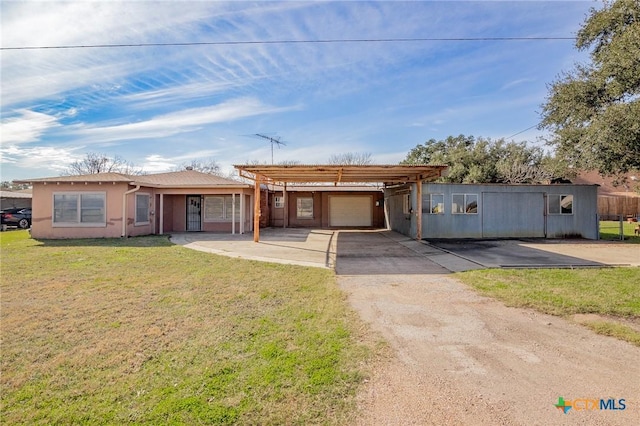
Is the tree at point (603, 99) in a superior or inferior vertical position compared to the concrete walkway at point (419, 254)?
superior

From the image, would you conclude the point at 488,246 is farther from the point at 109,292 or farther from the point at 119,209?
the point at 119,209

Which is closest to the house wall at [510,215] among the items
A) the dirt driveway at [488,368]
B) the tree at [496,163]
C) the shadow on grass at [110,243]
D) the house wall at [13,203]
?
the dirt driveway at [488,368]

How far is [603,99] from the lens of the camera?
11875mm

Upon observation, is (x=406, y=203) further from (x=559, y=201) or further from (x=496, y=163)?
(x=496, y=163)

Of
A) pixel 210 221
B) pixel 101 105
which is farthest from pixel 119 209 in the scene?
pixel 101 105

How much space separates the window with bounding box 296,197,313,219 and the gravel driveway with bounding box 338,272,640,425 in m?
15.9

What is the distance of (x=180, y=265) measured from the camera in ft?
26.0

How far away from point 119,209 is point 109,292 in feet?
30.6

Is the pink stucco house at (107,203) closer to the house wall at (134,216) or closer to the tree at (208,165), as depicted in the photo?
the house wall at (134,216)

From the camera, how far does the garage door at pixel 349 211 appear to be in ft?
68.3

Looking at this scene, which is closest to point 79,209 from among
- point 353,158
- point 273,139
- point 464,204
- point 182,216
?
point 182,216

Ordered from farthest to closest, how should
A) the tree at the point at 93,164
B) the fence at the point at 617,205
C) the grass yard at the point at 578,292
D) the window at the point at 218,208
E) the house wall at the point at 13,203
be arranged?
the tree at the point at 93,164, the fence at the point at 617,205, the house wall at the point at 13,203, the window at the point at 218,208, the grass yard at the point at 578,292

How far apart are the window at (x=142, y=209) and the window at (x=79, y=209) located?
4.08 ft

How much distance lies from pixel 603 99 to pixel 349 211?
13.0 meters
